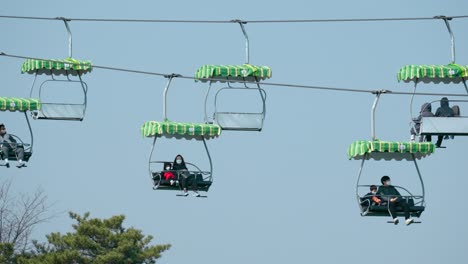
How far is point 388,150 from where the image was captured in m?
43.5

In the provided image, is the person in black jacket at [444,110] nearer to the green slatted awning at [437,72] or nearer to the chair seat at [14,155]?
the green slatted awning at [437,72]

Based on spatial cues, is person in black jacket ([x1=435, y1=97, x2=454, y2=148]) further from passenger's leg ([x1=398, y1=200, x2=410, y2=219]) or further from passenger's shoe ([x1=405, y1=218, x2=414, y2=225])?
passenger's shoe ([x1=405, y1=218, x2=414, y2=225])

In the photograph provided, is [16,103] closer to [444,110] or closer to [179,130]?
[179,130]

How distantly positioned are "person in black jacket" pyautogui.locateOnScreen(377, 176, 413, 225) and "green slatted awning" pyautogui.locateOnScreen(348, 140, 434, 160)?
61 cm

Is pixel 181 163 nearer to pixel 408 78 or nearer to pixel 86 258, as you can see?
pixel 408 78

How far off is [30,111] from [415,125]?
28.7 ft

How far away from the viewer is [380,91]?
41.4m

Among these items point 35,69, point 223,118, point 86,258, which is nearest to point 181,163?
point 223,118

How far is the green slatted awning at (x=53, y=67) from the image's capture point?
154 ft

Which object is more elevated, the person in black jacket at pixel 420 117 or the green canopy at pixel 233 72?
the green canopy at pixel 233 72

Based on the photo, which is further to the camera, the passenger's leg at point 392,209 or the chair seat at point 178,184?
the chair seat at point 178,184

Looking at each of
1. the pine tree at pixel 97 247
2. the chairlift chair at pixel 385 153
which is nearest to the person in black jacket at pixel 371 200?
the chairlift chair at pixel 385 153

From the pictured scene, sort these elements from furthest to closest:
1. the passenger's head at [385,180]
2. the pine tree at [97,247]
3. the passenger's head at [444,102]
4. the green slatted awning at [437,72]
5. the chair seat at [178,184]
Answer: the pine tree at [97,247] < the chair seat at [178,184] < the green slatted awning at [437,72] < the passenger's head at [385,180] < the passenger's head at [444,102]

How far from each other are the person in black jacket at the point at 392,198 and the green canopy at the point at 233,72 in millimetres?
4165
